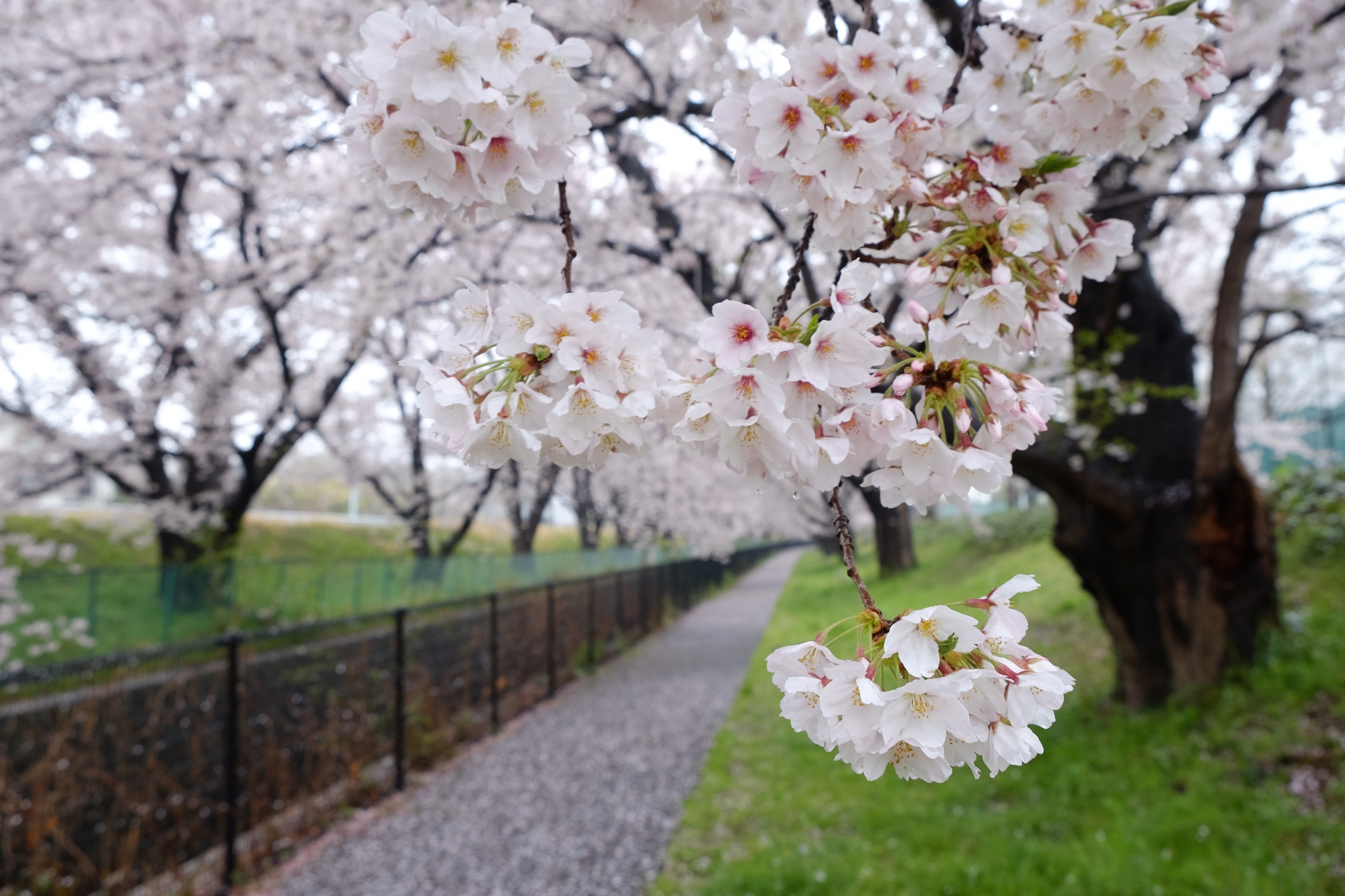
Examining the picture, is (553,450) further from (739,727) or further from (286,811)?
(739,727)

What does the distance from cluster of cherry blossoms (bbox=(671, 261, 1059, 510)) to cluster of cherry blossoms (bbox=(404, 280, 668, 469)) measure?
65 mm

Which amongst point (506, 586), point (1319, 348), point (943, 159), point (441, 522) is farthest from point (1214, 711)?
point (1319, 348)

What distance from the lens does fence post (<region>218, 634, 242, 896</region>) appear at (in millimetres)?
4180

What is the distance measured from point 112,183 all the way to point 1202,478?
1097 cm

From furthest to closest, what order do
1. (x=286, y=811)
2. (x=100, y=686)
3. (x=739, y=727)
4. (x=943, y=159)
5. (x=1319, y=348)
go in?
1. (x=1319, y=348)
2. (x=739, y=727)
3. (x=286, y=811)
4. (x=100, y=686)
5. (x=943, y=159)

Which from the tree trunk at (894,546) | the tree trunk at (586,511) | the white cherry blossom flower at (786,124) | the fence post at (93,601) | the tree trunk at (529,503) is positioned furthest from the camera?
the tree trunk at (894,546)

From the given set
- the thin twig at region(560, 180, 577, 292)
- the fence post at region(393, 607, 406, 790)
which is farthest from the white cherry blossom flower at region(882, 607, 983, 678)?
the fence post at region(393, 607, 406, 790)

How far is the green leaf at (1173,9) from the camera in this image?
1.04m

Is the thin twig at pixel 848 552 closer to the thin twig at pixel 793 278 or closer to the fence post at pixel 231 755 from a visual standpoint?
the thin twig at pixel 793 278

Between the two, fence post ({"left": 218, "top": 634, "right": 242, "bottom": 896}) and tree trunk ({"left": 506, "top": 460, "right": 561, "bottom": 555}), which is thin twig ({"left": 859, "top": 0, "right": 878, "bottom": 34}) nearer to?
fence post ({"left": 218, "top": 634, "right": 242, "bottom": 896})

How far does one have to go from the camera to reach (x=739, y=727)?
7.50m

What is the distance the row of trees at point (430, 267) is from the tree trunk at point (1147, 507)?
0.06ft

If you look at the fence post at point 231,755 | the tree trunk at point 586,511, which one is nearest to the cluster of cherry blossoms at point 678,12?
the fence post at point 231,755

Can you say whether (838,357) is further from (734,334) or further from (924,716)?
(924,716)
